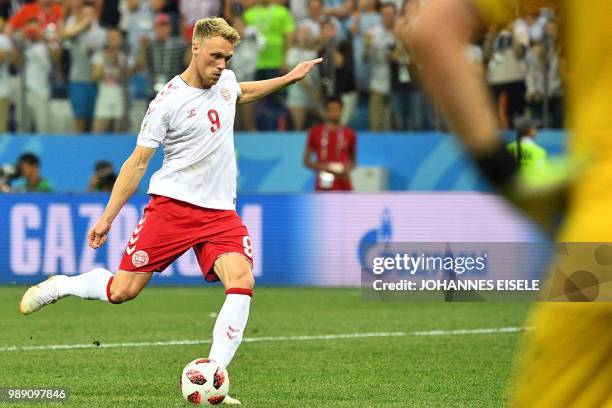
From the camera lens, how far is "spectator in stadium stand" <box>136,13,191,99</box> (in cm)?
1820

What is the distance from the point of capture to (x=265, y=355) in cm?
1027

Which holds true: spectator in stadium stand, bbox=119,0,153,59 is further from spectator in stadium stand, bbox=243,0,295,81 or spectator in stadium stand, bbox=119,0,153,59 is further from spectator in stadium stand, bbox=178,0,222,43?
spectator in stadium stand, bbox=243,0,295,81

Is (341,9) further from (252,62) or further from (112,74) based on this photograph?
(112,74)

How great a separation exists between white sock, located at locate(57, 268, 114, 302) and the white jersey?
714mm

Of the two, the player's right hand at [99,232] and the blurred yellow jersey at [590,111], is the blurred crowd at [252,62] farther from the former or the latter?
the blurred yellow jersey at [590,111]

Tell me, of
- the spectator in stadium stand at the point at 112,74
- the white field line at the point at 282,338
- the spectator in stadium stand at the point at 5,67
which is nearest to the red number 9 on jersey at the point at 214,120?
the white field line at the point at 282,338

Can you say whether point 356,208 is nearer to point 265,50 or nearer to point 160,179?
point 265,50

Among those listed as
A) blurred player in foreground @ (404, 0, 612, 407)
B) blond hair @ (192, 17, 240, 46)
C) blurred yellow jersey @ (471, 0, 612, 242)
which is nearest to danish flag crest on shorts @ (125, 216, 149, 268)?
blond hair @ (192, 17, 240, 46)

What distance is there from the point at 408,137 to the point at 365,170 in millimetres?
A: 771

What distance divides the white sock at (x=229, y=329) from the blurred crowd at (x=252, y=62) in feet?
30.4

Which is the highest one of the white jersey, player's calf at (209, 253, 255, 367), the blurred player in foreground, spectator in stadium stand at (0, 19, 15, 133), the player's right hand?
the blurred player in foreground

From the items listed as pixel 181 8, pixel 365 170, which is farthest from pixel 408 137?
pixel 181 8

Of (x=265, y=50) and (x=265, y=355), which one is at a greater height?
(x=265, y=50)

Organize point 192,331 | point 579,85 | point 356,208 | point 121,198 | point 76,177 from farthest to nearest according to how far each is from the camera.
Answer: point 76,177
point 356,208
point 192,331
point 121,198
point 579,85
